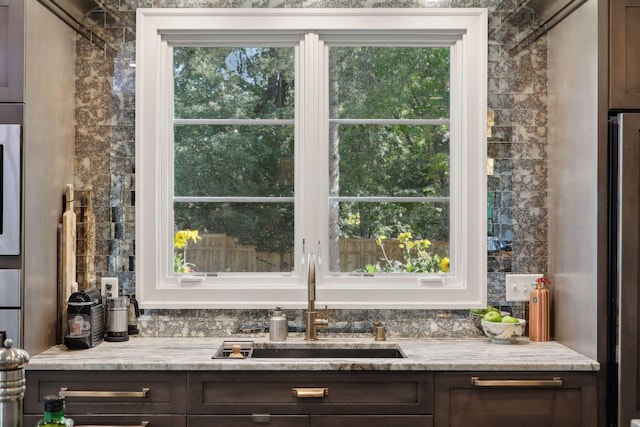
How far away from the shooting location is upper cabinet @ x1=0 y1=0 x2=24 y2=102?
256 centimetres

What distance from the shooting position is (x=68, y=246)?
2908mm

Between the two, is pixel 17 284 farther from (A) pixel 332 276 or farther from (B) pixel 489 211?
(B) pixel 489 211

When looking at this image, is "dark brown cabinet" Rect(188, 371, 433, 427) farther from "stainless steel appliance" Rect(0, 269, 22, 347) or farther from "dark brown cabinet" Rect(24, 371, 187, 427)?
"stainless steel appliance" Rect(0, 269, 22, 347)

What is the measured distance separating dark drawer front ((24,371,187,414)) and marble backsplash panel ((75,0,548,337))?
564 millimetres

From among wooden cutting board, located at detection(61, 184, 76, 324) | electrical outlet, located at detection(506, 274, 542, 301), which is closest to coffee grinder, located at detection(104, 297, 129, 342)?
wooden cutting board, located at detection(61, 184, 76, 324)

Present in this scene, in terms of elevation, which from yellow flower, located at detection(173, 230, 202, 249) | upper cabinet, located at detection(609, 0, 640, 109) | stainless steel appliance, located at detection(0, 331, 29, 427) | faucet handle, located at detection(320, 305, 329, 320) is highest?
upper cabinet, located at detection(609, 0, 640, 109)

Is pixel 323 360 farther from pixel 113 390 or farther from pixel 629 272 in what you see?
pixel 629 272

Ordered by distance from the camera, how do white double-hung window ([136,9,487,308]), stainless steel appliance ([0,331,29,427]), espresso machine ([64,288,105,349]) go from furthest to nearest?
1. white double-hung window ([136,9,487,308])
2. espresso machine ([64,288,105,349])
3. stainless steel appliance ([0,331,29,427])

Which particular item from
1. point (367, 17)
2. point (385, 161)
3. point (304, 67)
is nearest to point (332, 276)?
point (385, 161)

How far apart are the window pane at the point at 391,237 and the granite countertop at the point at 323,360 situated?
437 millimetres

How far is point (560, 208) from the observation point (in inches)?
116

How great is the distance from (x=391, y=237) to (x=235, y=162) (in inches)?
32.1

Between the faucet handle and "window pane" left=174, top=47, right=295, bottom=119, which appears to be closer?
the faucet handle

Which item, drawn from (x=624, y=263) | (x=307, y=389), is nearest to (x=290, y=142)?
(x=307, y=389)
